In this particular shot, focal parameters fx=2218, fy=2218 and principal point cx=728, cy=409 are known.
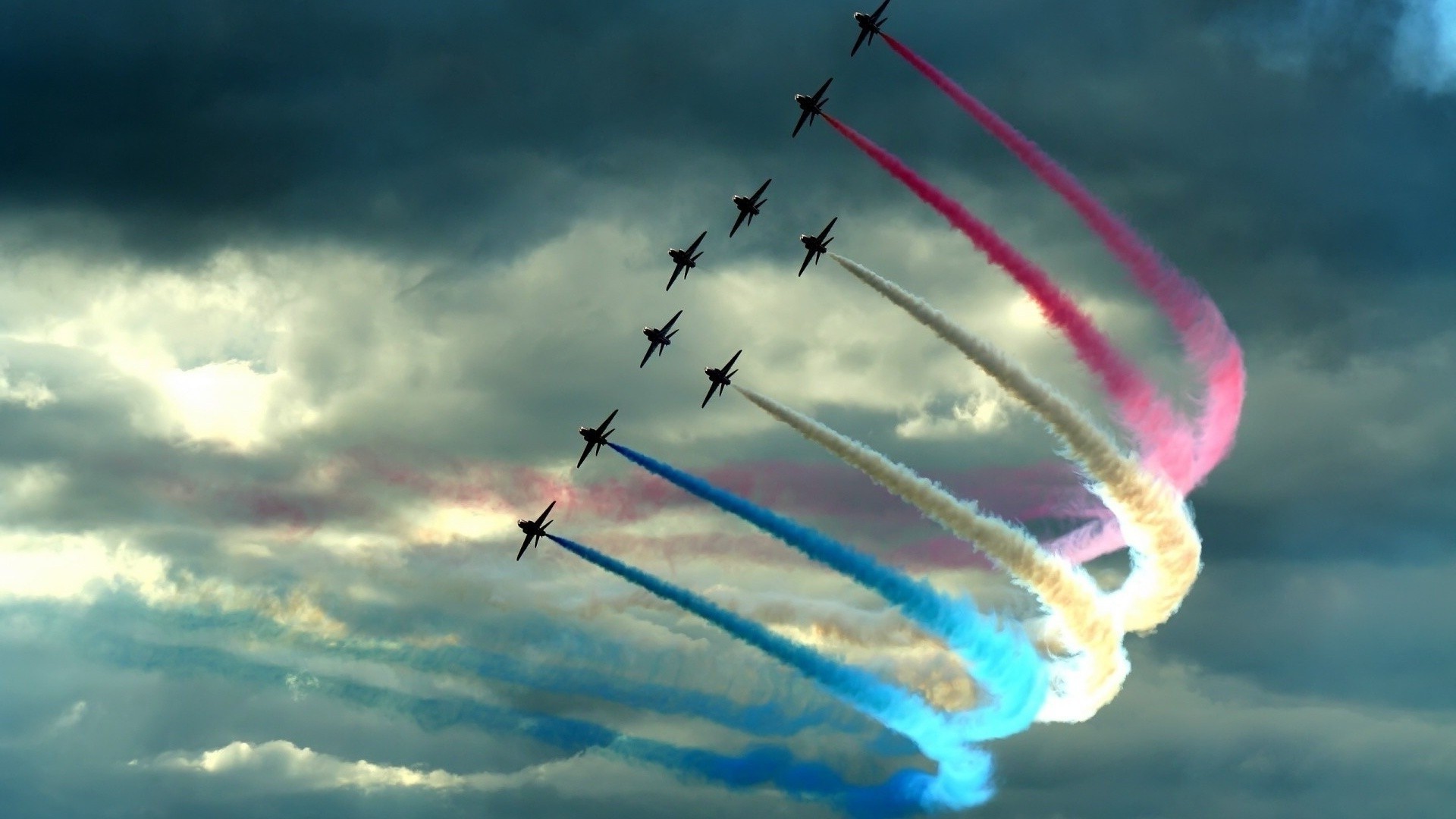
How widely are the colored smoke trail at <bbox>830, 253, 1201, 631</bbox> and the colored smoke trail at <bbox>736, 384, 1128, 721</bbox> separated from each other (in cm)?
209

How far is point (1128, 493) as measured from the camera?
434 feet

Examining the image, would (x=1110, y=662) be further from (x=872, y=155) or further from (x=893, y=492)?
(x=872, y=155)

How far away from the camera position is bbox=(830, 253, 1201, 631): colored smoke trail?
432ft

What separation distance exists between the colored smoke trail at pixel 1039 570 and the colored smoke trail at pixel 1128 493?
82.4 inches

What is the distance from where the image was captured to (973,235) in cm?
13488

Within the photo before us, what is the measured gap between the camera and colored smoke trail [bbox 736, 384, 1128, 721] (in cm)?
13475

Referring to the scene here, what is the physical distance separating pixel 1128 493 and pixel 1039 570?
Result: 7.33m

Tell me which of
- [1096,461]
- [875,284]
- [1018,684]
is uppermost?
[875,284]

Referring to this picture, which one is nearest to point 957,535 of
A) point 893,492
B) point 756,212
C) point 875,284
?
point 893,492

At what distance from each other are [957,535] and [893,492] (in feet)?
15.6

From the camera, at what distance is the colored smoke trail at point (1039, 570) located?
13475 centimetres

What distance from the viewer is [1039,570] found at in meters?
135

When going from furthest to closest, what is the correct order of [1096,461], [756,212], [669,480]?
1. [756,212]
2. [669,480]
3. [1096,461]

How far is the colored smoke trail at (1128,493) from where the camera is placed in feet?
432
